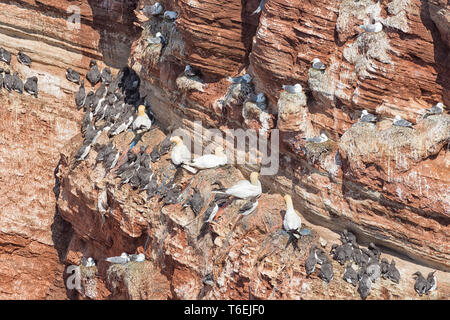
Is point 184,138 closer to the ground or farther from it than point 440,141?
closer to the ground

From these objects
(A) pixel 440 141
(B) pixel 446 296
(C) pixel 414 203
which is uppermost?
(A) pixel 440 141

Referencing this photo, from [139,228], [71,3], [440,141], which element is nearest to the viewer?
[440,141]

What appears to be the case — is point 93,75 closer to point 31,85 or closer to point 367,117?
point 31,85

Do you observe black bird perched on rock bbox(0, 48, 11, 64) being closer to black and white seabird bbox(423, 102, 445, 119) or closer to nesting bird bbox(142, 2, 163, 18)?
nesting bird bbox(142, 2, 163, 18)

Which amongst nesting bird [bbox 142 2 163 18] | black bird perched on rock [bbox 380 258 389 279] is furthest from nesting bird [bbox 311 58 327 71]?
nesting bird [bbox 142 2 163 18]

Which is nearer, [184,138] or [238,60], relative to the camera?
[238,60]

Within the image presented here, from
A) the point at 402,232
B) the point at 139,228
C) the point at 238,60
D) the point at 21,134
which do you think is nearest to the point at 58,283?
the point at 21,134

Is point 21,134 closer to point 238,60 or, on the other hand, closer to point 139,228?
point 139,228

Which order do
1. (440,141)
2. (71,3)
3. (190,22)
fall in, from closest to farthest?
(440,141)
(190,22)
(71,3)
